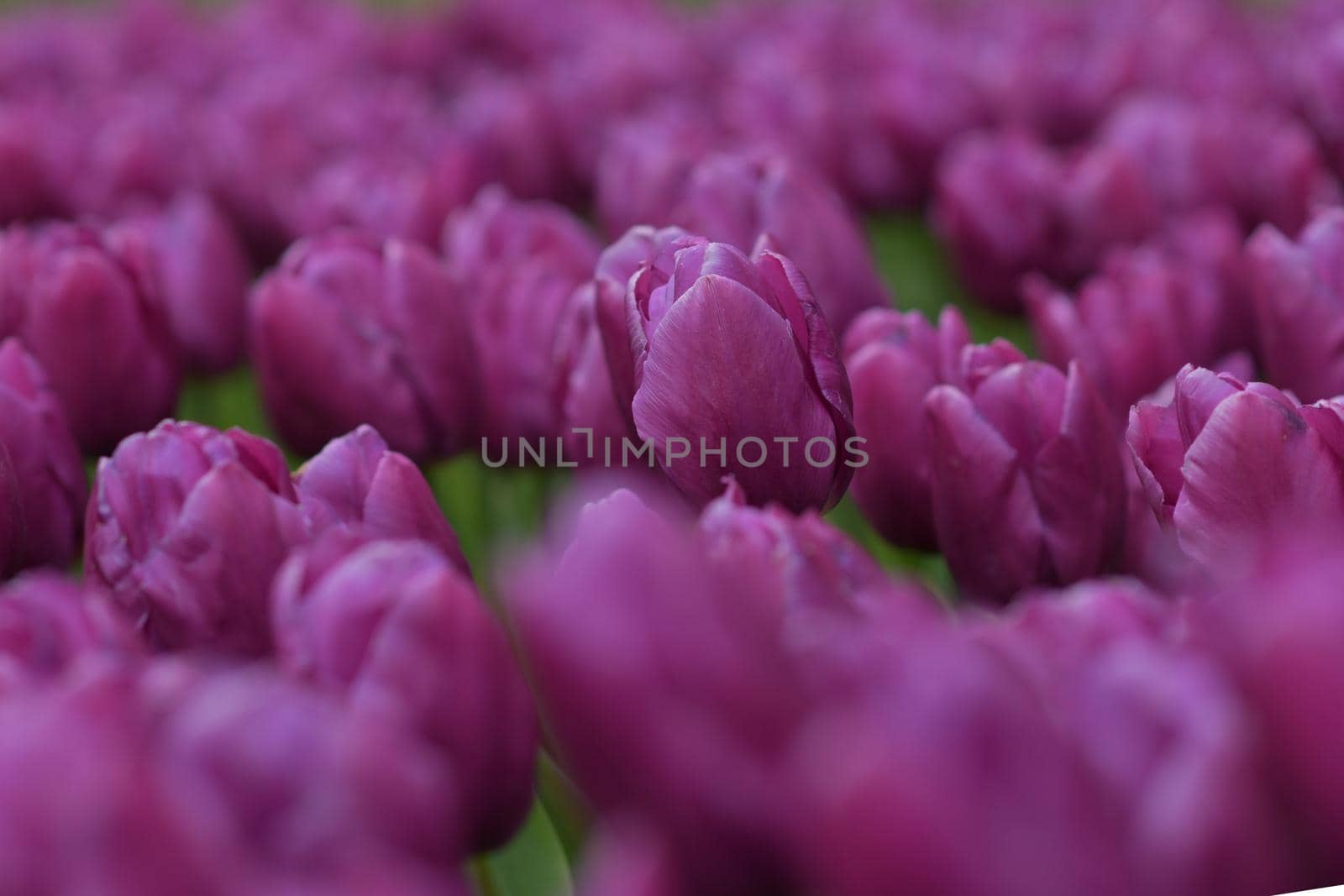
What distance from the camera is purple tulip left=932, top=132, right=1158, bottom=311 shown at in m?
0.77

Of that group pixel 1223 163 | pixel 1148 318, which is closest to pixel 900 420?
pixel 1148 318

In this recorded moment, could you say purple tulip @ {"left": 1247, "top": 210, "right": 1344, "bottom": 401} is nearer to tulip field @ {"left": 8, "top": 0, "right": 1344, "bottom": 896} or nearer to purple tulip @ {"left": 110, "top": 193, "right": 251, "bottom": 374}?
tulip field @ {"left": 8, "top": 0, "right": 1344, "bottom": 896}

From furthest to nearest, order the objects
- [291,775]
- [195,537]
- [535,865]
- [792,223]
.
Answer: [792,223] → [535,865] → [195,537] → [291,775]

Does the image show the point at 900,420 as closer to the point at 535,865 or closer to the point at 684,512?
the point at 684,512

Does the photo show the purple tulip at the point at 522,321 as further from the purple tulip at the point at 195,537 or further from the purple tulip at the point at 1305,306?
the purple tulip at the point at 1305,306

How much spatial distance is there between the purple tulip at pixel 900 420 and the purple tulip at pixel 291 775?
25 centimetres

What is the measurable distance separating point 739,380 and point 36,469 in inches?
10.0

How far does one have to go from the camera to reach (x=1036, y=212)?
31.3 inches

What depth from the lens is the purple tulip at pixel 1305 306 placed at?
56 cm

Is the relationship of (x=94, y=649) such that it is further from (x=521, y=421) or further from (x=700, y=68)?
(x=700, y=68)

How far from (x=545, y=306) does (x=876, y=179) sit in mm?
403

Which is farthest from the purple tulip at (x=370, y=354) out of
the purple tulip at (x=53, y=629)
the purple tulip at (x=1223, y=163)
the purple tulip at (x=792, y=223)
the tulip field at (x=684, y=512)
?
the purple tulip at (x=1223, y=163)

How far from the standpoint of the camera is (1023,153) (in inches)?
32.0

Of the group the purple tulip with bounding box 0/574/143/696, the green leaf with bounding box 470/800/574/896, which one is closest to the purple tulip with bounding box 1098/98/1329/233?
the green leaf with bounding box 470/800/574/896
